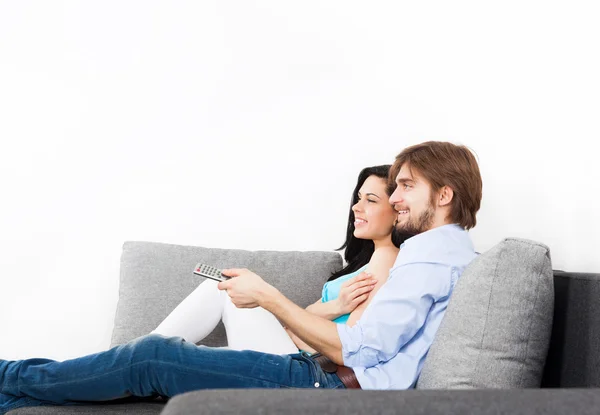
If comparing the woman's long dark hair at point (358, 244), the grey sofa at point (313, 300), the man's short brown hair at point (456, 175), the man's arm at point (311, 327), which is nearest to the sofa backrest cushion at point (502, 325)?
the grey sofa at point (313, 300)

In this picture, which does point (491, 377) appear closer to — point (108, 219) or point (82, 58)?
point (108, 219)

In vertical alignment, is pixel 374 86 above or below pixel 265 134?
above

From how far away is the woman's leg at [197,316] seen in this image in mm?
2113

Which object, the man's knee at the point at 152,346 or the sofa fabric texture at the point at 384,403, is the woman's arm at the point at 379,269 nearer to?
the man's knee at the point at 152,346

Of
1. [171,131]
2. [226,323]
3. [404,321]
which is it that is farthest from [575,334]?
[171,131]

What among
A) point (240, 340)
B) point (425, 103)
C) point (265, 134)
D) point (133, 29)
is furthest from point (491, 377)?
point (133, 29)

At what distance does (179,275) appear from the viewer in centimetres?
245

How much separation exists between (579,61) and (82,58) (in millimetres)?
1934

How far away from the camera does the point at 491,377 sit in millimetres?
1406

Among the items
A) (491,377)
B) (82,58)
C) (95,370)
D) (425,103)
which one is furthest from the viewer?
(82,58)

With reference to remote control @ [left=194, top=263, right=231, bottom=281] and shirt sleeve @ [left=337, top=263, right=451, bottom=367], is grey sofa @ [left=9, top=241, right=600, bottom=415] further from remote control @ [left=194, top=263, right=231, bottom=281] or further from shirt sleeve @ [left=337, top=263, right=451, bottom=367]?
remote control @ [left=194, top=263, right=231, bottom=281]

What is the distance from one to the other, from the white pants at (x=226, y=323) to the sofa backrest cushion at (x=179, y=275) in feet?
0.72

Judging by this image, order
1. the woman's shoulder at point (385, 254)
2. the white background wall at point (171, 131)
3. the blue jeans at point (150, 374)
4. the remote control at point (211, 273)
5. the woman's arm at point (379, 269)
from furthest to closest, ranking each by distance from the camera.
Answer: the white background wall at point (171, 131) → the woman's shoulder at point (385, 254) → the woman's arm at point (379, 269) → the remote control at point (211, 273) → the blue jeans at point (150, 374)

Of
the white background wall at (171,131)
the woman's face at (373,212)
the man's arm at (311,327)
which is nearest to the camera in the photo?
the man's arm at (311,327)
